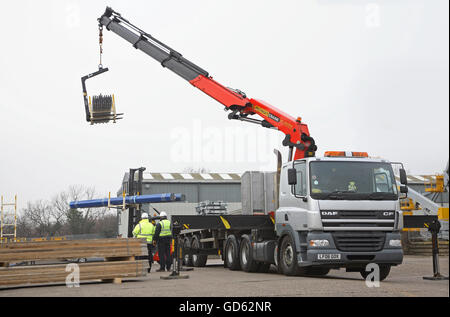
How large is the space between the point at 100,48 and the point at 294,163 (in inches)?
405

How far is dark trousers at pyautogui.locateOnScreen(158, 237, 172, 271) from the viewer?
54.5ft

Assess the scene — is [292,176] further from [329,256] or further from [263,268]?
[263,268]

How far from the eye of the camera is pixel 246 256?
16281 millimetres

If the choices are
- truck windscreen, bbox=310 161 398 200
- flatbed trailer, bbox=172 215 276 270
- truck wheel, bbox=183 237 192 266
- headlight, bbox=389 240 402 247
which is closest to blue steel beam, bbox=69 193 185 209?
truck wheel, bbox=183 237 192 266

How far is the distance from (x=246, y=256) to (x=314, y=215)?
168 inches

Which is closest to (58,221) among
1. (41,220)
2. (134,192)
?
(41,220)

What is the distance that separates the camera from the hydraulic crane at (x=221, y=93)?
52.5 ft

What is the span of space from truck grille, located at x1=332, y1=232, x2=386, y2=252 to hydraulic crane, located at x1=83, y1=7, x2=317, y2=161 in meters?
3.67

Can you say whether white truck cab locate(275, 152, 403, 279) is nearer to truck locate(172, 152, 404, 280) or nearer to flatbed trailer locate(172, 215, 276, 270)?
truck locate(172, 152, 404, 280)

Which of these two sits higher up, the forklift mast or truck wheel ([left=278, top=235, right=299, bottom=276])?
the forklift mast

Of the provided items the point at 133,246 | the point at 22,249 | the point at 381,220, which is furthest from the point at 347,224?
the point at 22,249

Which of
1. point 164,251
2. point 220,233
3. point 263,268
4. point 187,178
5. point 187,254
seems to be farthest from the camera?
point 187,178

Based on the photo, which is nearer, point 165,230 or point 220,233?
point 165,230

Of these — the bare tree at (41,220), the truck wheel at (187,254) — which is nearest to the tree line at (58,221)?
the bare tree at (41,220)
